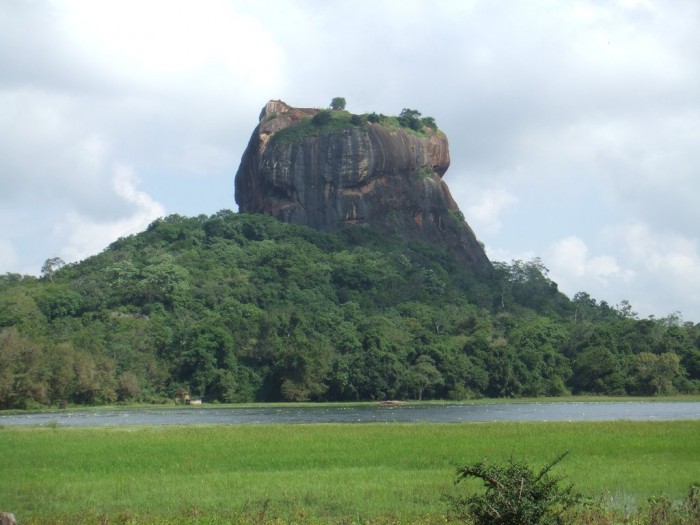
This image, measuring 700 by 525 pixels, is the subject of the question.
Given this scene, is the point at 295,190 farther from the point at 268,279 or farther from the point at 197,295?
the point at 197,295

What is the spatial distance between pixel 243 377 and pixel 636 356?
1302 inches

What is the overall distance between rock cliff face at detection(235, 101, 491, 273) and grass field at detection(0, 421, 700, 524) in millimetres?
84576

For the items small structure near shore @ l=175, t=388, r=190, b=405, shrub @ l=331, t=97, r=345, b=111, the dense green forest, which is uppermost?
shrub @ l=331, t=97, r=345, b=111

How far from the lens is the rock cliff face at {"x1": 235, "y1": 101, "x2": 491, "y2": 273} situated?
120562 millimetres

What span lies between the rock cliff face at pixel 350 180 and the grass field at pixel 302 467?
84.6 metres

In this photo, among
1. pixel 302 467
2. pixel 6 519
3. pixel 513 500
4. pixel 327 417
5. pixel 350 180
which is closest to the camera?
pixel 513 500

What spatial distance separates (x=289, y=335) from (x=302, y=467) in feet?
180

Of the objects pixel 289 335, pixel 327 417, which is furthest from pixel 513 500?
pixel 289 335

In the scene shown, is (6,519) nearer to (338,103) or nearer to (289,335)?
(289,335)

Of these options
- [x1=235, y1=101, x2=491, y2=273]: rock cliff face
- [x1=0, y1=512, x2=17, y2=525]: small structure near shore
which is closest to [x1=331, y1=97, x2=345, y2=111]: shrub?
[x1=235, y1=101, x2=491, y2=273]: rock cliff face

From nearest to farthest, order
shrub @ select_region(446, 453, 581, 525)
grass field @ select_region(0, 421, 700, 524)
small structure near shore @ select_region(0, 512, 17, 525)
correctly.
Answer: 1. shrub @ select_region(446, 453, 581, 525)
2. small structure near shore @ select_region(0, 512, 17, 525)
3. grass field @ select_region(0, 421, 700, 524)

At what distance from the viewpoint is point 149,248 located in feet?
353

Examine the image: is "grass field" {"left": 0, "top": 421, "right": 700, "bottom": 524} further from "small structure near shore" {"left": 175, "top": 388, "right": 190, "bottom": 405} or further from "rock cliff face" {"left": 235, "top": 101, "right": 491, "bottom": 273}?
"rock cliff face" {"left": 235, "top": 101, "right": 491, "bottom": 273}

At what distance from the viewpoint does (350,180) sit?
12056 cm
